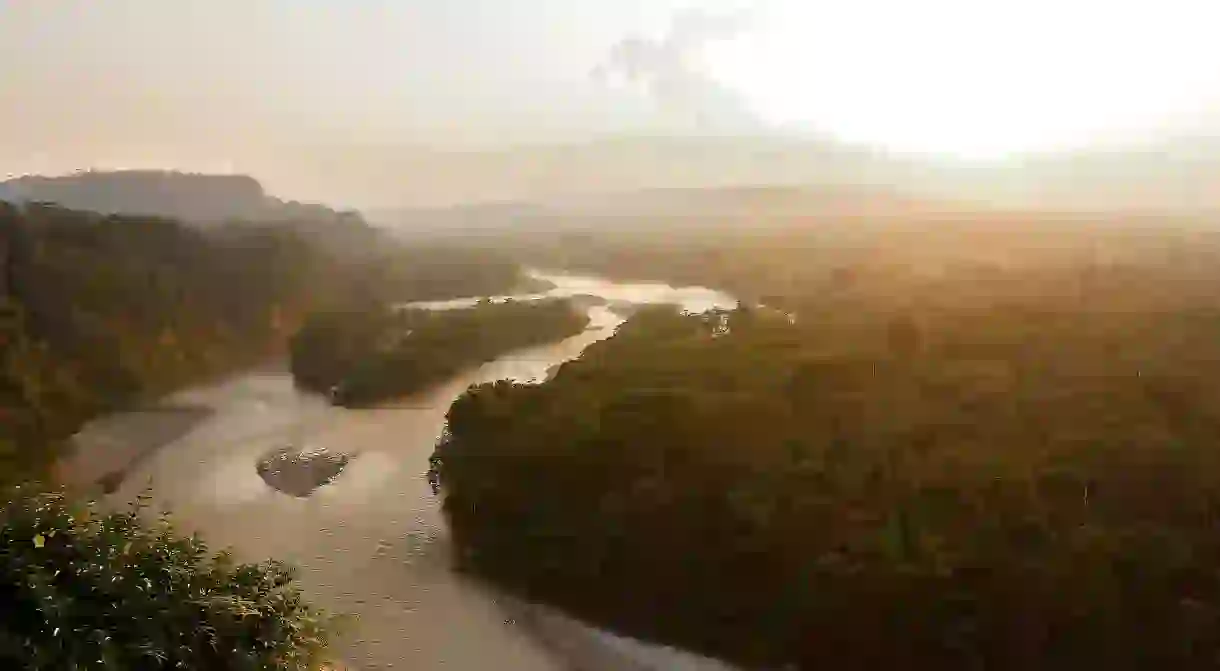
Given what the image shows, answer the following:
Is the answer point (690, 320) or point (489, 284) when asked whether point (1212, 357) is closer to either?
point (690, 320)

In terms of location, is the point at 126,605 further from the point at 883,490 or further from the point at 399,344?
the point at 399,344

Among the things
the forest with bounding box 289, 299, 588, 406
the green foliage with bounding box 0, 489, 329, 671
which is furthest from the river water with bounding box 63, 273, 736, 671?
the green foliage with bounding box 0, 489, 329, 671

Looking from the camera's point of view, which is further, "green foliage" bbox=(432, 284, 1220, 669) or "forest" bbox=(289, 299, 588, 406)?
"forest" bbox=(289, 299, 588, 406)

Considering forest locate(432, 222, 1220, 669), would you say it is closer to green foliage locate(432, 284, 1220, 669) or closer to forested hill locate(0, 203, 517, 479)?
green foliage locate(432, 284, 1220, 669)

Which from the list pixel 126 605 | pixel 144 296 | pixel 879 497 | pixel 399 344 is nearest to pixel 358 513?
pixel 879 497

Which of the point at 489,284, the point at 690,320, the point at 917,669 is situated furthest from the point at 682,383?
the point at 489,284

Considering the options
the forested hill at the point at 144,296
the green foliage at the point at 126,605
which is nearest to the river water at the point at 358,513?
the forested hill at the point at 144,296
